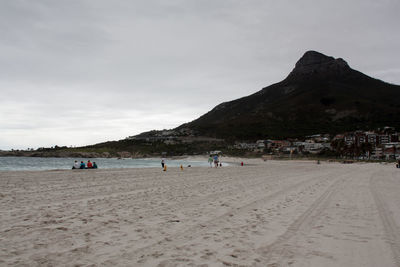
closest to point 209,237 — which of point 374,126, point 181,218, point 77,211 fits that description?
point 181,218

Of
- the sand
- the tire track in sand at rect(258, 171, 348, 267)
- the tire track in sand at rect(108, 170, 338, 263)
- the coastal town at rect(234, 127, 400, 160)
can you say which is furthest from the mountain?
the tire track in sand at rect(108, 170, 338, 263)

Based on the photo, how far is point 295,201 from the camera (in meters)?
9.88

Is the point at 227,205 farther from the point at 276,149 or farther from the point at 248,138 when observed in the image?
the point at 248,138

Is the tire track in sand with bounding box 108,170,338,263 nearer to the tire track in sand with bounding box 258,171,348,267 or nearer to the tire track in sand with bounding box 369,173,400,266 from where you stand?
the tire track in sand with bounding box 258,171,348,267

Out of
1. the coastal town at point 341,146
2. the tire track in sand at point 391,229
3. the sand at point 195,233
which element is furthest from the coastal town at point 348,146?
the sand at point 195,233

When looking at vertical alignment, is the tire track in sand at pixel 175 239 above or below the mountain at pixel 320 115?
below

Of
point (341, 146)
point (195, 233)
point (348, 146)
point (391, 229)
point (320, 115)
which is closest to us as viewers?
point (195, 233)

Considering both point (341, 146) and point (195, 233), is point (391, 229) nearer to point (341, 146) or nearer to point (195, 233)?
point (195, 233)

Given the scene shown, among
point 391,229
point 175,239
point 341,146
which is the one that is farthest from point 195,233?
point 341,146

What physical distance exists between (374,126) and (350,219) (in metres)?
154

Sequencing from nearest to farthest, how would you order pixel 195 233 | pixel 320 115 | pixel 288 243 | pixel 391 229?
pixel 288 243
pixel 195 233
pixel 391 229
pixel 320 115

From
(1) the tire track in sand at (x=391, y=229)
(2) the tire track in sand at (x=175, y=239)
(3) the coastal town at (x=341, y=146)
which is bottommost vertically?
(1) the tire track in sand at (x=391, y=229)

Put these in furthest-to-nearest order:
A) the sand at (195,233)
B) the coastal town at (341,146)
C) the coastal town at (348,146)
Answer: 1. the coastal town at (341,146)
2. the coastal town at (348,146)
3. the sand at (195,233)

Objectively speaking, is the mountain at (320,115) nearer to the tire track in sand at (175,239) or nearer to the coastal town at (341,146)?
the coastal town at (341,146)
